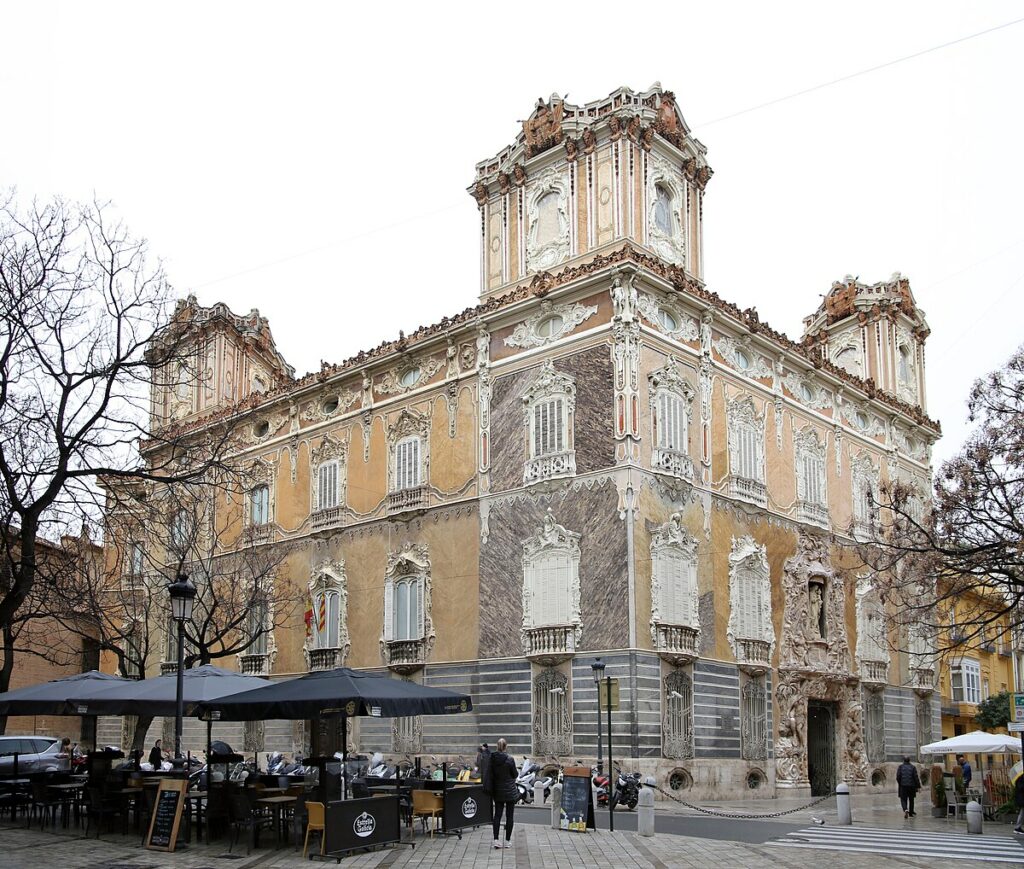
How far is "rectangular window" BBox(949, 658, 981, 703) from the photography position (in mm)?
59397

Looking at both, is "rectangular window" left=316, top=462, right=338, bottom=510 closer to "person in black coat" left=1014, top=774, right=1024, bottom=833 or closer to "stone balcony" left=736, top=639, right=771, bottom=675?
"stone balcony" left=736, top=639, right=771, bottom=675

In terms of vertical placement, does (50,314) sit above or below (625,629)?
above

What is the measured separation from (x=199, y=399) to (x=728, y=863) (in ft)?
124

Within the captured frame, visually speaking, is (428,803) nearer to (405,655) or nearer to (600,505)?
(600,505)

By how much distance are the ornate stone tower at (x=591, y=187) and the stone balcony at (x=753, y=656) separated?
11.7 meters

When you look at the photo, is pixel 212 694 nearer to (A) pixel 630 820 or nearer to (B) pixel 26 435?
(B) pixel 26 435

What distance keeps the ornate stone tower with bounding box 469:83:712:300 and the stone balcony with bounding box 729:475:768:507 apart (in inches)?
270

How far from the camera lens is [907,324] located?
49219mm

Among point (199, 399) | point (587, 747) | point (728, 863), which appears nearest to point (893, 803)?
point (587, 747)

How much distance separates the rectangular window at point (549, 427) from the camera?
3366cm

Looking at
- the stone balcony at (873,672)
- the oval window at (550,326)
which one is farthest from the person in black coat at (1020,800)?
the oval window at (550,326)

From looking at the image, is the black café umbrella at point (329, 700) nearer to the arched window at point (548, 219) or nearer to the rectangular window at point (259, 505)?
the arched window at point (548, 219)

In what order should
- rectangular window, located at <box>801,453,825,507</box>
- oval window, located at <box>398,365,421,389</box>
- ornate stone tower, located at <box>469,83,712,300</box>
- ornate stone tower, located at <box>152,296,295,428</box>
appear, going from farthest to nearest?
1. ornate stone tower, located at <box>152,296,295,428</box>
2. rectangular window, located at <box>801,453,825,507</box>
3. oval window, located at <box>398,365,421,389</box>
4. ornate stone tower, located at <box>469,83,712,300</box>

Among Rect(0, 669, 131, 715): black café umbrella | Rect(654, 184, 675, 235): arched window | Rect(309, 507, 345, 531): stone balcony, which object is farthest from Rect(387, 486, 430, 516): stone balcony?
Rect(0, 669, 131, 715): black café umbrella
